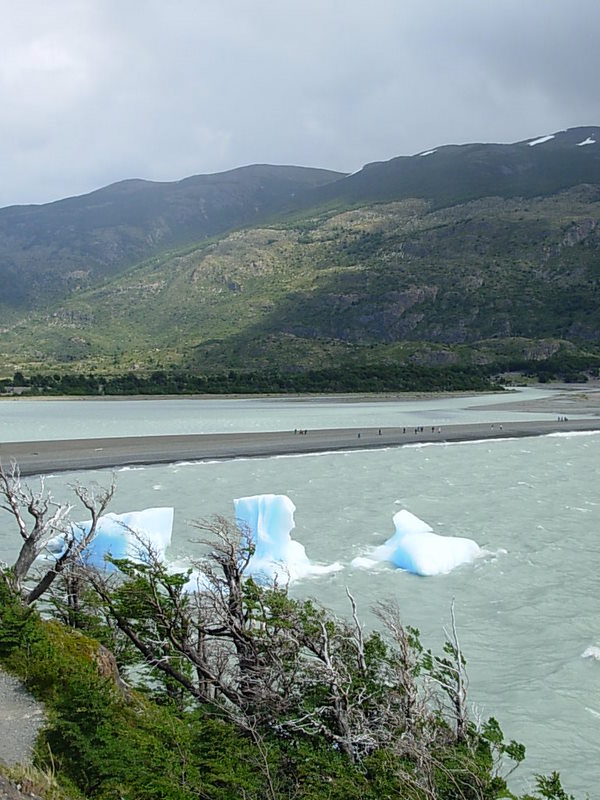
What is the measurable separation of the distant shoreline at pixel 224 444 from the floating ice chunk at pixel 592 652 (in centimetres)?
2354

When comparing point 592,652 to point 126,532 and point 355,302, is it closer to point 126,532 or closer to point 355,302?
point 126,532

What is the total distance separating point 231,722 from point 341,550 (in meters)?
10.6

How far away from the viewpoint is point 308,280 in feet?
477

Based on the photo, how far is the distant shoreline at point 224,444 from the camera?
111 ft

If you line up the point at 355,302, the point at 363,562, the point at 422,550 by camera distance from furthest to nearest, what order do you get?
the point at 355,302 < the point at 363,562 < the point at 422,550

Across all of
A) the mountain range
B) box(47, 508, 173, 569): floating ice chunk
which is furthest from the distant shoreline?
the mountain range

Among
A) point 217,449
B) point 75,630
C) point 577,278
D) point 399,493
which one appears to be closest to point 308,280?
point 577,278

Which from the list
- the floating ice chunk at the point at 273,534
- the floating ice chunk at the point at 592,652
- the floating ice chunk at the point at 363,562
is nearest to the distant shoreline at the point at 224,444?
the floating ice chunk at the point at 273,534

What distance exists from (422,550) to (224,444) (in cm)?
2345

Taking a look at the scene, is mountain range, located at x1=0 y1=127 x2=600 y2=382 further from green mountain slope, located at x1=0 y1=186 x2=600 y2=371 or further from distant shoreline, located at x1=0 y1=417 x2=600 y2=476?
distant shoreline, located at x1=0 y1=417 x2=600 y2=476

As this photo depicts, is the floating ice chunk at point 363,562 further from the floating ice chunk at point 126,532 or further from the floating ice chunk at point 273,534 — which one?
the floating ice chunk at point 126,532

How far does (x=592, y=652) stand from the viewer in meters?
12.2

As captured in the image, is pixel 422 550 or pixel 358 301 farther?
pixel 358 301

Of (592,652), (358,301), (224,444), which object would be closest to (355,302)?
(358,301)
